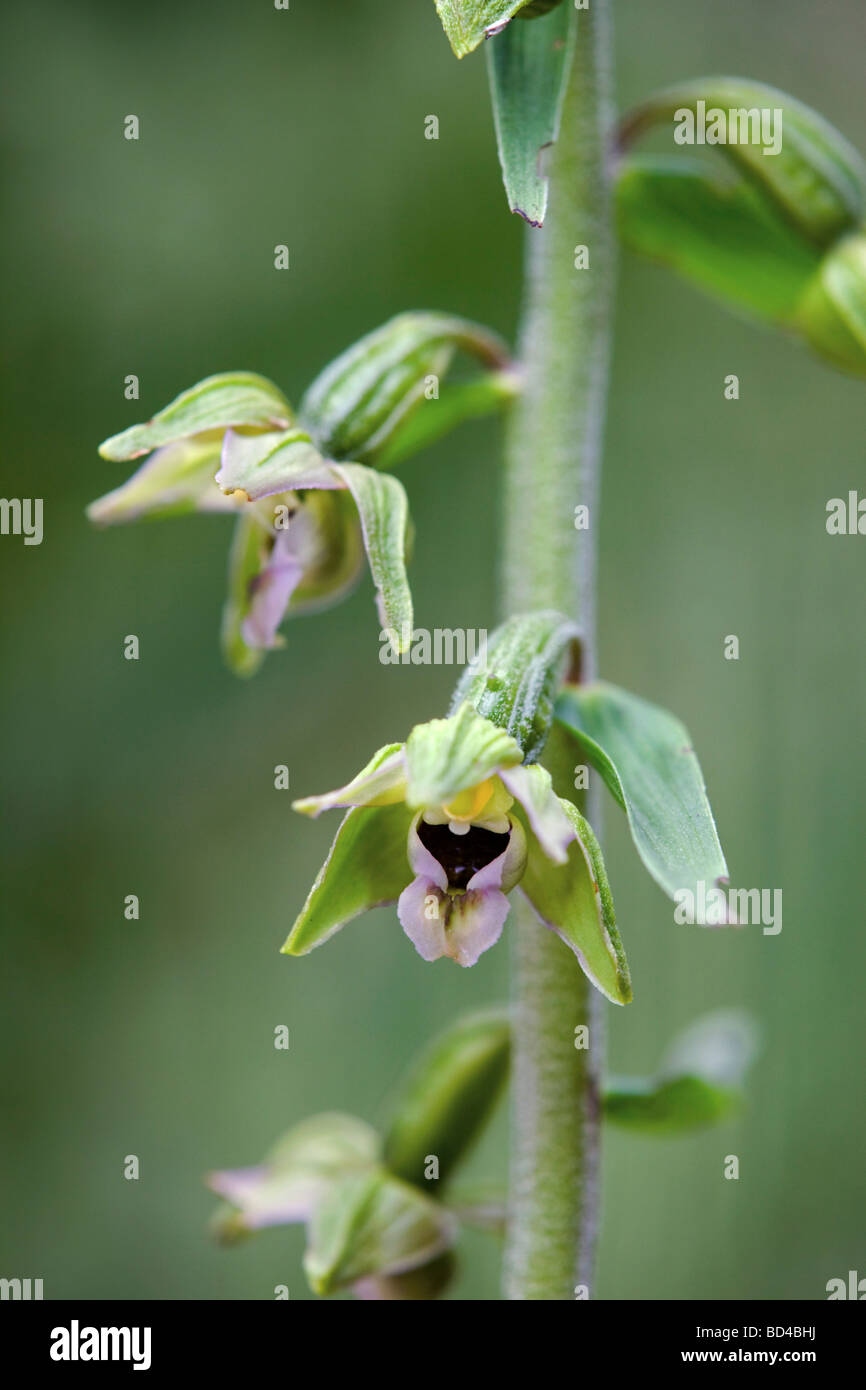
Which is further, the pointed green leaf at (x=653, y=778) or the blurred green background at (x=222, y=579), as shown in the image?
the blurred green background at (x=222, y=579)

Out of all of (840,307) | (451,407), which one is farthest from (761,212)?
(451,407)

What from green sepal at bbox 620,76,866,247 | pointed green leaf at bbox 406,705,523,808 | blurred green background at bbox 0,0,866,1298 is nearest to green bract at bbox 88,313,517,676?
pointed green leaf at bbox 406,705,523,808

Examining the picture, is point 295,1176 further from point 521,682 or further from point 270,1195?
point 521,682

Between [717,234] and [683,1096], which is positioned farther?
[717,234]

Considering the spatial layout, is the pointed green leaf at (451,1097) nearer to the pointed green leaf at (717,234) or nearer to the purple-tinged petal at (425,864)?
the purple-tinged petal at (425,864)

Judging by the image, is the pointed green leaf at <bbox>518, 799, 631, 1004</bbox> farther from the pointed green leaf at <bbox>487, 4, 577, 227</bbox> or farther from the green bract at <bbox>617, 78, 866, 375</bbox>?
the green bract at <bbox>617, 78, 866, 375</bbox>

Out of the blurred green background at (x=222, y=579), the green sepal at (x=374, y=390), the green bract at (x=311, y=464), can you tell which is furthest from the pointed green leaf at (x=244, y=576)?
the blurred green background at (x=222, y=579)
